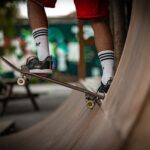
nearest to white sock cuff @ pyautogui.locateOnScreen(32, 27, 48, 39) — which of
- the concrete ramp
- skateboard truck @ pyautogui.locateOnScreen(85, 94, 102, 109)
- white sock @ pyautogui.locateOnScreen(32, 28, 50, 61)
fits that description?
white sock @ pyautogui.locateOnScreen(32, 28, 50, 61)

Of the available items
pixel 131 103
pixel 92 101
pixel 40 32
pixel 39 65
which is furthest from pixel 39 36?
pixel 131 103

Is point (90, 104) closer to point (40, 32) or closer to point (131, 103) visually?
point (40, 32)

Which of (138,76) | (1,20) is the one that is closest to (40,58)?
(138,76)

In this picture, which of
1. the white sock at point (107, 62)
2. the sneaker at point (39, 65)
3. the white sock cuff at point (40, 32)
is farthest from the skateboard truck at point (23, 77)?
the white sock at point (107, 62)

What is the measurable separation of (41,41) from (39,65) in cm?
17

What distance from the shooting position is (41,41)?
347 centimetres

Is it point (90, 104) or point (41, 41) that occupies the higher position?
point (41, 41)

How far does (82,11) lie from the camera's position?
3.24 m

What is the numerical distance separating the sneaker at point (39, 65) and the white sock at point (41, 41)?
0.13 feet

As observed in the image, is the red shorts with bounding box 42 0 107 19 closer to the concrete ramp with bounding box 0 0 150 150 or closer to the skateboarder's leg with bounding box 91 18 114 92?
the skateboarder's leg with bounding box 91 18 114 92

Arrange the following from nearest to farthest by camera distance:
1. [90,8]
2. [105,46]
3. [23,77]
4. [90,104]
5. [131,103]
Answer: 1. [131,103]
2. [90,104]
3. [90,8]
4. [105,46]
5. [23,77]

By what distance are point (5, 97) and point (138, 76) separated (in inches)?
350

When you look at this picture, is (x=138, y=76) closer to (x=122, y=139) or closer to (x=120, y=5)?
(x=122, y=139)

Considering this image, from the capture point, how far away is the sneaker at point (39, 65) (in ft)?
11.2
